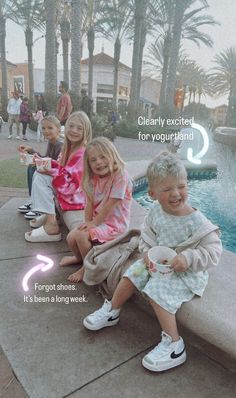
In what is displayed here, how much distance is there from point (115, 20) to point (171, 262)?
1287 inches

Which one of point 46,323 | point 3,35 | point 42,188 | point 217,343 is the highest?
point 3,35

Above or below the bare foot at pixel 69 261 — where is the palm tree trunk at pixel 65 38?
above

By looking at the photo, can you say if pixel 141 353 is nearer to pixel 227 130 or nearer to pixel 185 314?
pixel 185 314

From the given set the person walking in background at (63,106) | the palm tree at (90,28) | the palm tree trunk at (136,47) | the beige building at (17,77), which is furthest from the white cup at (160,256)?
the beige building at (17,77)

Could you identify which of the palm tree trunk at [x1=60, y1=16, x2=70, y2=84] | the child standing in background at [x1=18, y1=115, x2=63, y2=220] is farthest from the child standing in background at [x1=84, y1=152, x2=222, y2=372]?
the palm tree trunk at [x1=60, y1=16, x2=70, y2=84]

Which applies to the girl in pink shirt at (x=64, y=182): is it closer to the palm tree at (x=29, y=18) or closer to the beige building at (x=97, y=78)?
the palm tree at (x=29, y=18)

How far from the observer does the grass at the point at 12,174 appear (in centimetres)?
595

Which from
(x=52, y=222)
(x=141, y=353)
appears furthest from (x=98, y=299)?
(x=52, y=222)

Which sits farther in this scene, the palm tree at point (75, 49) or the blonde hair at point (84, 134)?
the palm tree at point (75, 49)

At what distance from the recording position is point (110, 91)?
45312mm

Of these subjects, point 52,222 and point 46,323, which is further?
point 52,222

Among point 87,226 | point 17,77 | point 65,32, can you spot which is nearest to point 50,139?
point 87,226

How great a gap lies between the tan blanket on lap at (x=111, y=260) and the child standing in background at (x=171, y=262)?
0.23 meters

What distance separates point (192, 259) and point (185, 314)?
0.30m
